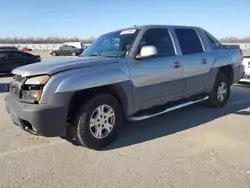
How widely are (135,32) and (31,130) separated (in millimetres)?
2423

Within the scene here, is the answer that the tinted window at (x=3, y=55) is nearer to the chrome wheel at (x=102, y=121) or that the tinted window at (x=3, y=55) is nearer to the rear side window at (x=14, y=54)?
the rear side window at (x=14, y=54)

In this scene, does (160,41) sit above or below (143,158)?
above

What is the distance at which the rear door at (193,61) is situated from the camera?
19.0 ft

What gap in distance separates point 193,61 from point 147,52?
159cm

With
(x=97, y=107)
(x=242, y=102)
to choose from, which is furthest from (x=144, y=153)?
(x=242, y=102)

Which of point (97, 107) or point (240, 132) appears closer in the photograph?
point (97, 107)

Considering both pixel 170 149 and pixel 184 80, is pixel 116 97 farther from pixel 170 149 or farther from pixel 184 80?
pixel 184 80

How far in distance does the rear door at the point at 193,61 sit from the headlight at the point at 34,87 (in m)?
2.82

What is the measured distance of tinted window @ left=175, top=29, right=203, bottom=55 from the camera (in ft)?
19.2

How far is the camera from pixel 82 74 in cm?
413

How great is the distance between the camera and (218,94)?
6816 mm

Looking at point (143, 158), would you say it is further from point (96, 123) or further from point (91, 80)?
point (91, 80)

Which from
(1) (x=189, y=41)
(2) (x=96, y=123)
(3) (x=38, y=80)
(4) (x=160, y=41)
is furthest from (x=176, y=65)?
(3) (x=38, y=80)

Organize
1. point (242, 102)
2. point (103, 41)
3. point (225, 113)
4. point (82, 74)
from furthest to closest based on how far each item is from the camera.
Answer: point (242, 102)
point (225, 113)
point (103, 41)
point (82, 74)
